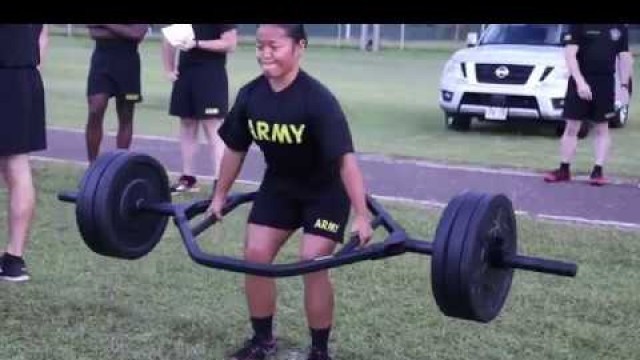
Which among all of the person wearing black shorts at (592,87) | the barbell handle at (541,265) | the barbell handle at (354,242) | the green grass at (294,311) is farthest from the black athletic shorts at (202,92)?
the barbell handle at (541,265)

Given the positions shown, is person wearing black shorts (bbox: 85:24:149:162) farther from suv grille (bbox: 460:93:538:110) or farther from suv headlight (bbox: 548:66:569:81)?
suv headlight (bbox: 548:66:569:81)

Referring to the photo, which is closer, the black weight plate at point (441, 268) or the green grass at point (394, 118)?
the black weight plate at point (441, 268)

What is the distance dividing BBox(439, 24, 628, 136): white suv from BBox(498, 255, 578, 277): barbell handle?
9.60m

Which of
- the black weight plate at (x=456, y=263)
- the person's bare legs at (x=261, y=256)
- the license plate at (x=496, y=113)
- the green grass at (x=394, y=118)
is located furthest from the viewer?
the license plate at (x=496, y=113)

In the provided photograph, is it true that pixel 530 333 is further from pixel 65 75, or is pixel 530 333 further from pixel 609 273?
pixel 65 75

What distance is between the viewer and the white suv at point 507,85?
482 inches

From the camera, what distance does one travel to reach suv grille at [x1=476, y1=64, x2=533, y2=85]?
40.9ft

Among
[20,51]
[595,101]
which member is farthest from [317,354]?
[595,101]

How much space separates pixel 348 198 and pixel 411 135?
8.65 meters

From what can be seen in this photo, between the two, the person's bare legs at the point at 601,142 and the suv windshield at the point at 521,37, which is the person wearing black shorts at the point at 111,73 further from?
the suv windshield at the point at 521,37

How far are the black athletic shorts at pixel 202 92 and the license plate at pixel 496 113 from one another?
229 inches

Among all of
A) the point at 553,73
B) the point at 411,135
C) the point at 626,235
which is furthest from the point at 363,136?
the point at 626,235

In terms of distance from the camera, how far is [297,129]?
11.3 ft

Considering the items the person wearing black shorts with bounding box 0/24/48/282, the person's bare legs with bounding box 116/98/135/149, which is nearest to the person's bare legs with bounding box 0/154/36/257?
the person wearing black shorts with bounding box 0/24/48/282
